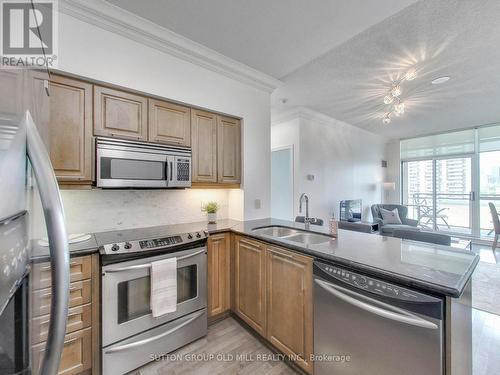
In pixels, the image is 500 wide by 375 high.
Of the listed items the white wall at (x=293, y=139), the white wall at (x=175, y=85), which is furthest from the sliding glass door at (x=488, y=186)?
the white wall at (x=175, y=85)

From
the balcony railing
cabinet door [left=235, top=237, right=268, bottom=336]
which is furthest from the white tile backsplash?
the balcony railing

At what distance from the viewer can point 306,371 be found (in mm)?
1549

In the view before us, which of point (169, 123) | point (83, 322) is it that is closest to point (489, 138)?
point (169, 123)

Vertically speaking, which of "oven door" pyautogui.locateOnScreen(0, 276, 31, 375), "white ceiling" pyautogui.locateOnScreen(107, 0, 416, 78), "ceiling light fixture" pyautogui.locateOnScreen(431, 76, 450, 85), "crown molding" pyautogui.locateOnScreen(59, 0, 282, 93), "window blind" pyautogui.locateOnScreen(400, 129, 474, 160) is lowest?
"oven door" pyautogui.locateOnScreen(0, 276, 31, 375)

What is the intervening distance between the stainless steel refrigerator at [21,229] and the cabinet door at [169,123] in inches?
63.5

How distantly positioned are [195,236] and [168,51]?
1.88 m

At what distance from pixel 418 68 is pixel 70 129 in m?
3.84

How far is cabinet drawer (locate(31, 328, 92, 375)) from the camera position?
4.76 ft

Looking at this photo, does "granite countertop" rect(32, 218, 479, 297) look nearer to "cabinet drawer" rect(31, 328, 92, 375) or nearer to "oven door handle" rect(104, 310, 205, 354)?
"cabinet drawer" rect(31, 328, 92, 375)

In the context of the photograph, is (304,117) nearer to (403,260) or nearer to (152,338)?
(403,260)

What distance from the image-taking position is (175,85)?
7.45ft

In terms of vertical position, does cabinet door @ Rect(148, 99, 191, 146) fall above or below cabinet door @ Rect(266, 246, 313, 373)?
above

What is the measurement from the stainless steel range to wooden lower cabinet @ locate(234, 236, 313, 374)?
0.38 meters

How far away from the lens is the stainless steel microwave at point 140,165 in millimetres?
1819
